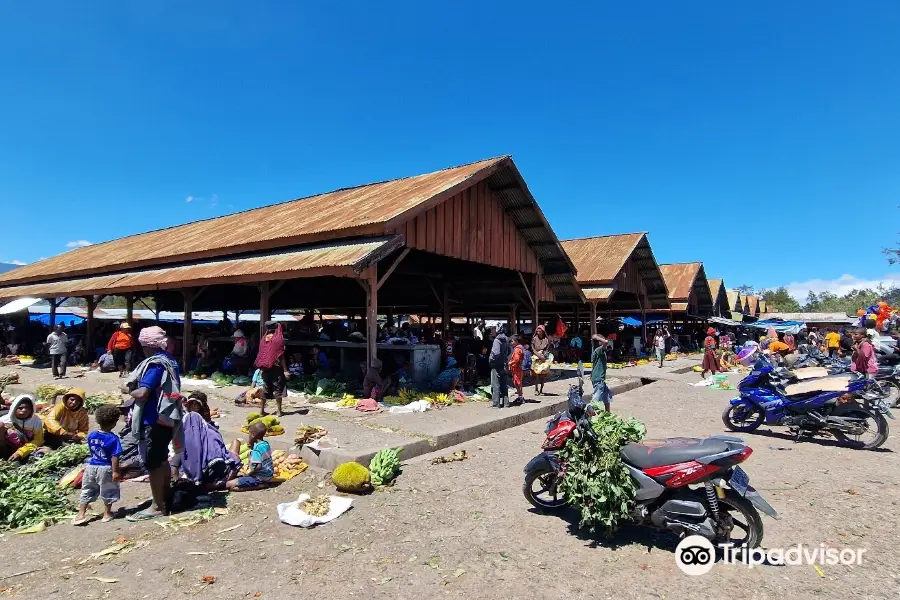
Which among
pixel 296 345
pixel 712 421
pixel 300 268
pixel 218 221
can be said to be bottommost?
pixel 712 421

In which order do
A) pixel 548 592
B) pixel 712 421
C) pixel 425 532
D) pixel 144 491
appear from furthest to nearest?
pixel 712 421
pixel 144 491
pixel 425 532
pixel 548 592

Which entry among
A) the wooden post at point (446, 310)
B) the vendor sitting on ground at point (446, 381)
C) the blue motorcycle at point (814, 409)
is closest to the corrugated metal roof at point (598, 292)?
the wooden post at point (446, 310)

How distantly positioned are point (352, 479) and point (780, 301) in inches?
4266

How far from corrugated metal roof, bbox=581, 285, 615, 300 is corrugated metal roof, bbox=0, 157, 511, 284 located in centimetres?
911

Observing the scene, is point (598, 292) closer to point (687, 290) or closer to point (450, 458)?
point (687, 290)

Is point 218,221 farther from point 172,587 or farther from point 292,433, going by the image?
point 172,587

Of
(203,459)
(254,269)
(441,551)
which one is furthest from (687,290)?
(203,459)

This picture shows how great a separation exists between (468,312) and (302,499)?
57.9 ft

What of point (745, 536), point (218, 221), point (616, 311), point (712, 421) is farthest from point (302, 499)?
point (616, 311)

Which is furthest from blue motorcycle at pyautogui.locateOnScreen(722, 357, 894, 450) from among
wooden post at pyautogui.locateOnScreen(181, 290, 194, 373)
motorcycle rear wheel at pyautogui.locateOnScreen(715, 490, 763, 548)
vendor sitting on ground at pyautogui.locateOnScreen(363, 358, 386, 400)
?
wooden post at pyautogui.locateOnScreen(181, 290, 194, 373)

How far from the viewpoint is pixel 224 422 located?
8578 mm

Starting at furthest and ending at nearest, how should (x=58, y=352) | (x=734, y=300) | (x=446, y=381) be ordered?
(x=734, y=300)
(x=58, y=352)
(x=446, y=381)

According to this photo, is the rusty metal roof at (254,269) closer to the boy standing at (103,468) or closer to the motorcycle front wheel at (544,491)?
the boy standing at (103,468)

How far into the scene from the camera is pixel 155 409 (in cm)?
477
